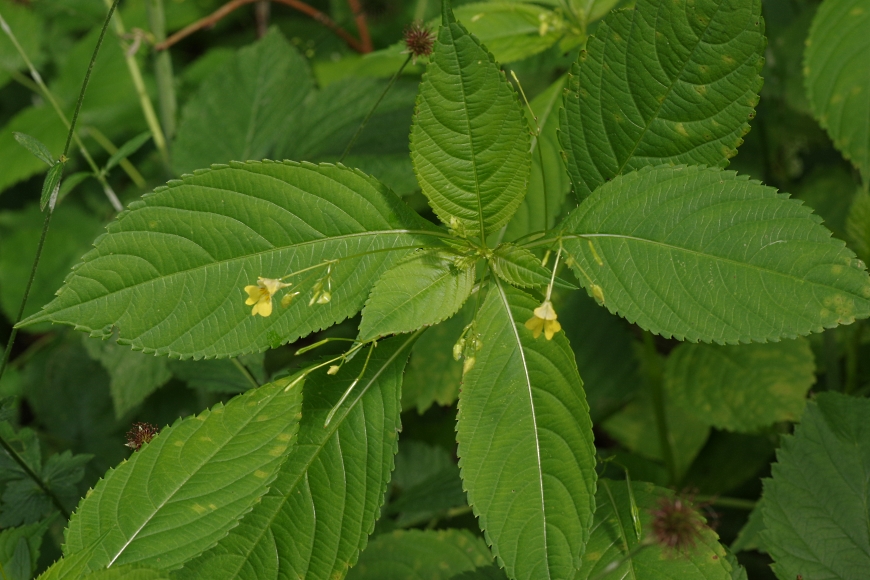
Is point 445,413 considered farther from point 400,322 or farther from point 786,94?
point 786,94

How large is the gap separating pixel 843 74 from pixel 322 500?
166 centimetres

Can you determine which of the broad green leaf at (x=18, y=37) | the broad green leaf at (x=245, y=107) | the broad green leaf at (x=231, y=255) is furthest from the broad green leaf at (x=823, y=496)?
the broad green leaf at (x=18, y=37)

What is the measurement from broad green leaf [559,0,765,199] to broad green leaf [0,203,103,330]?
2014 mm

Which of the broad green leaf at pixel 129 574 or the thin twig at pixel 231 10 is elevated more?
the thin twig at pixel 231 10

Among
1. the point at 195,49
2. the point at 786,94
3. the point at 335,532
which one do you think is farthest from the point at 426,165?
the point at 195,49

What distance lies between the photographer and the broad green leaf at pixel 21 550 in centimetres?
134

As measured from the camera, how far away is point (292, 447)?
1281mm

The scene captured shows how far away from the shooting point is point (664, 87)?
1259 mm

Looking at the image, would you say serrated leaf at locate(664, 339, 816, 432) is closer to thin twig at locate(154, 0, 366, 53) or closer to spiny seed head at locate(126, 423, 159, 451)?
spiny seed head at locate(126, 423, 159, 451)

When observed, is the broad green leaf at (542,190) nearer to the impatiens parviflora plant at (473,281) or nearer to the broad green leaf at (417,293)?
the impatiens parviflora plant at (473,281)

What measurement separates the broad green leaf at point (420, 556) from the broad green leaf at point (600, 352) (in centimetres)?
64

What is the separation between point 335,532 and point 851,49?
67.8 inches

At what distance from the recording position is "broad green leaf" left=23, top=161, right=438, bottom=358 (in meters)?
1.21

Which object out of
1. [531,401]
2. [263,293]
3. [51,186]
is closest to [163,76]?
[51,186]
